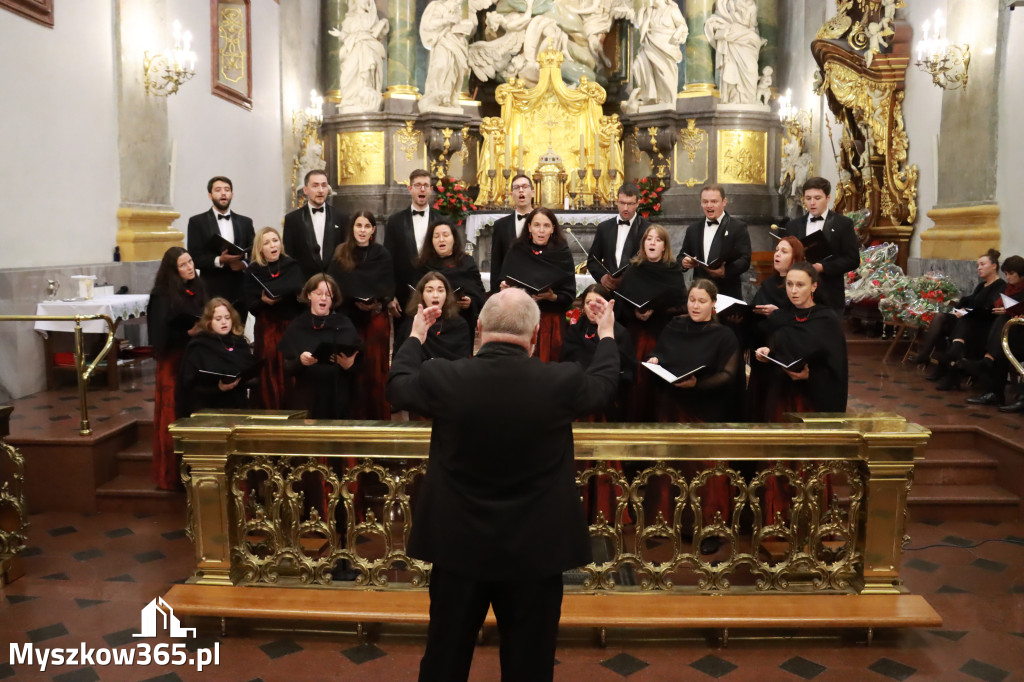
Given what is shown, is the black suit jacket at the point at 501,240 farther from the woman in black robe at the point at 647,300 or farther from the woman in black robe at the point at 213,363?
the woman in black robe at the point at 213,363

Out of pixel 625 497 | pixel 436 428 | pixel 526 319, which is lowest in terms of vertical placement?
pixel 625 497

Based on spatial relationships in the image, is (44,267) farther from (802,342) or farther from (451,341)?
(802,342)

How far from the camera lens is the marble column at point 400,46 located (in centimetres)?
1498

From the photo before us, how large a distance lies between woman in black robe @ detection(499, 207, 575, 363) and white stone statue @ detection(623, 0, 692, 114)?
9.27m

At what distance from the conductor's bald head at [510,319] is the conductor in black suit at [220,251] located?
3.89 meters

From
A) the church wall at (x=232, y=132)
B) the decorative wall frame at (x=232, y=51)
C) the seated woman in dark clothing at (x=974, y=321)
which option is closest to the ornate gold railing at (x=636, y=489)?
the seated woman in dark clothing at (x=974, y=321)

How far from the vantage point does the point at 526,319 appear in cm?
273

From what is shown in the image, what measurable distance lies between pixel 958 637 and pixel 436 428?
9.05 feet

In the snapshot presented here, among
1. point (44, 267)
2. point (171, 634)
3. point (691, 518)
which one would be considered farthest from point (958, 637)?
point (44, 267)

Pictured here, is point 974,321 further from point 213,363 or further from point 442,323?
point 213,363

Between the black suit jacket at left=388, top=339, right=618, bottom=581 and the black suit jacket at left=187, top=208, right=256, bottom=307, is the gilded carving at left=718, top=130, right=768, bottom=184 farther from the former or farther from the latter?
the black suit jacket at left=388, top=339, right=618, bottom=581

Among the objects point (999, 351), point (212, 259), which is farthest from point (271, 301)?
point (999, 351)

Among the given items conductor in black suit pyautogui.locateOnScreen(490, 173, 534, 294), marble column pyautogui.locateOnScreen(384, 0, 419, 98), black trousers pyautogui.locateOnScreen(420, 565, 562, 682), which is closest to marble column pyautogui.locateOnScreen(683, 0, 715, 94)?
marble column pyautogui.locateOnScreen(384, 0, 419, 98)

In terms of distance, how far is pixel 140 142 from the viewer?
9414mm
